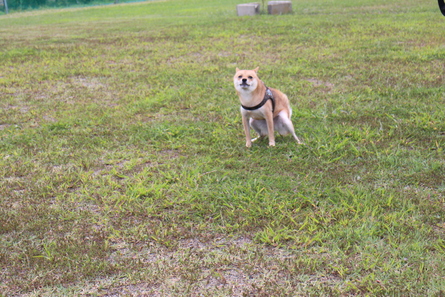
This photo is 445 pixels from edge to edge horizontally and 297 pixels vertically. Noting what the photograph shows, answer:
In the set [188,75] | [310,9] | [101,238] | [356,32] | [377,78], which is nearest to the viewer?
[101,238]

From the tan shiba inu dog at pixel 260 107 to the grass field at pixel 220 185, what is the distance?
0.16 m

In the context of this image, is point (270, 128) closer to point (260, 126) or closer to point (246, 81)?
point (260, 126)

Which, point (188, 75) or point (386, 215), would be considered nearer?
point (386, 215)

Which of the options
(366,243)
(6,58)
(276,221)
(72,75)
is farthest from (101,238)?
(6,58)

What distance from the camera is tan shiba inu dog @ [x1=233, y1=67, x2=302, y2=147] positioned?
380 centimetres

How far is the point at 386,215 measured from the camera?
2885 millimetres

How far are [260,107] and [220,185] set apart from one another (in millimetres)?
840

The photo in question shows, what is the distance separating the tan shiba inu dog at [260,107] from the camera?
3.80 m

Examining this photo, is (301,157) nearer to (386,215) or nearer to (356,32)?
(386,215)

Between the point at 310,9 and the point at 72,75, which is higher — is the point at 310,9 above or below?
above

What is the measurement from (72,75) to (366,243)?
247 inches

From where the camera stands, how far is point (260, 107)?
12.6 ft

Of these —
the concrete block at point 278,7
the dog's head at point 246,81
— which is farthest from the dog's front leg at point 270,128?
the concrete block at point 278,7

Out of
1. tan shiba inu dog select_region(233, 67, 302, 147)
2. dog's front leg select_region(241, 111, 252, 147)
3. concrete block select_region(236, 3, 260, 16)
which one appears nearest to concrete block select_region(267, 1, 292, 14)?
concrete block select_region(236, 3, 260, 16)
